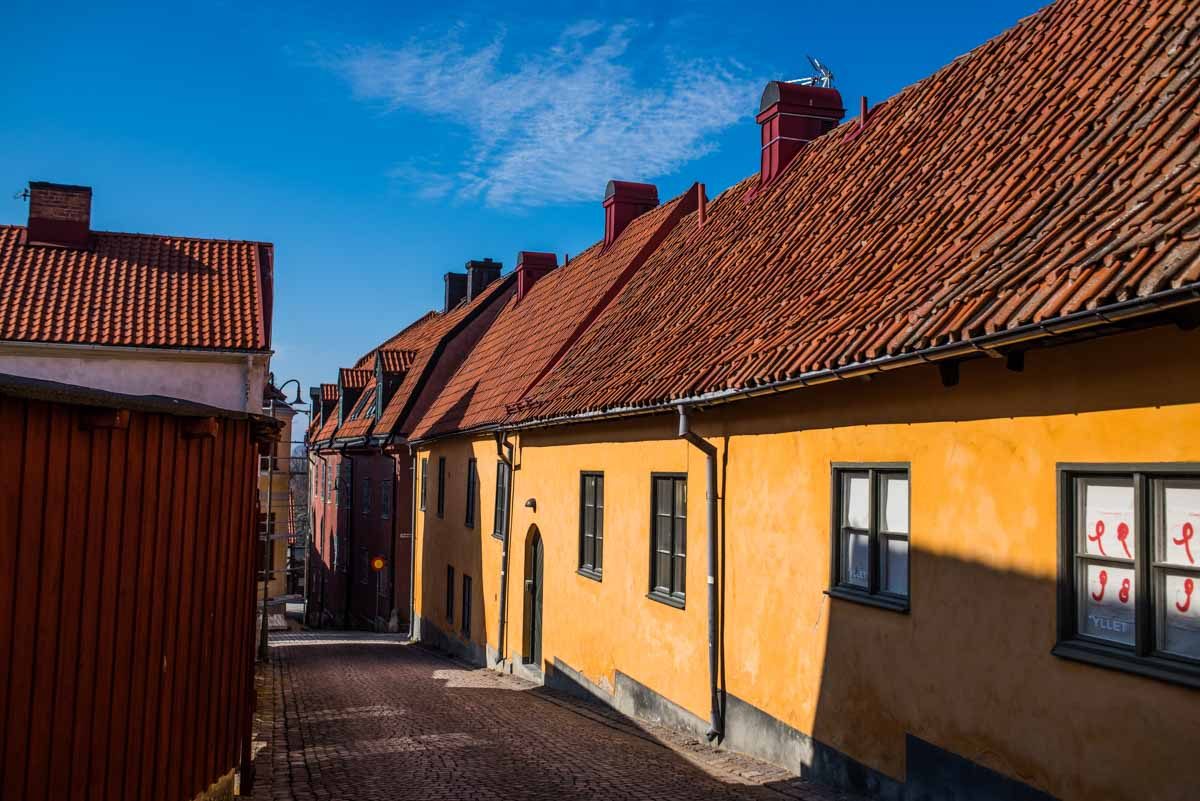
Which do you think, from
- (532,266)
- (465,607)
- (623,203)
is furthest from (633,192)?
(465,607)

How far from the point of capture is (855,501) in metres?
9.00

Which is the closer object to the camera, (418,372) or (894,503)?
(894,503)

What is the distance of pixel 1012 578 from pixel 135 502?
517cm

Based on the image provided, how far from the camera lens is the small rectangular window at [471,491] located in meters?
23.3

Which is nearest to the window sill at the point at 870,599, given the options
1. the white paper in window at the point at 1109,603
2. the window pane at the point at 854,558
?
the window pane at the point at 854,558

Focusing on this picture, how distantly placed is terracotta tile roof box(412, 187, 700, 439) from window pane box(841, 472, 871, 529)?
11.3m

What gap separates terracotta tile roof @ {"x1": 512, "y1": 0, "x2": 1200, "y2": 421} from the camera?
675 cm

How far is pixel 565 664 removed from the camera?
16578 millimetres

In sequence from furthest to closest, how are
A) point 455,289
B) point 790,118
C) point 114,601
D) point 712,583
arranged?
1. point 455,289
2. point 790,118
3. point 712,583
4. point 114,601

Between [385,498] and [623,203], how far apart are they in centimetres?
1361

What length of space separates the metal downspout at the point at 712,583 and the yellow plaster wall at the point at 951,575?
0.18 meters

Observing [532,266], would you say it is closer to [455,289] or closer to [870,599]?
[455,289]

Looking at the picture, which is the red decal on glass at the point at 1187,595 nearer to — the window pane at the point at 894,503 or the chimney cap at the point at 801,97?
the window pane at the point at 894,503

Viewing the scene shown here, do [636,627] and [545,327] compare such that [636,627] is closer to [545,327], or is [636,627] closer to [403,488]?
[545,327]
